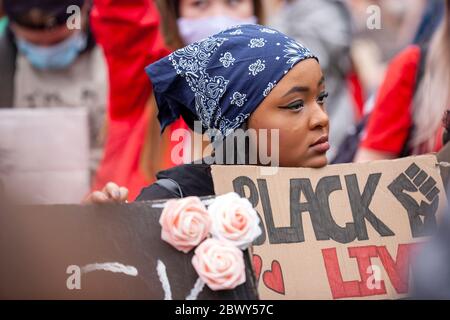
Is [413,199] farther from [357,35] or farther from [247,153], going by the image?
[357,35]

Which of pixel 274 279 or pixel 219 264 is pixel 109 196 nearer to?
pixel 219 264

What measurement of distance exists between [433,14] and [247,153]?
269 cm

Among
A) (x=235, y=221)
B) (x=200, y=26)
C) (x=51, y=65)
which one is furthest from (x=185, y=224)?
(x=51, y=65)

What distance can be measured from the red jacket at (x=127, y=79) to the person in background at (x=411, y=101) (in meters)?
1.11

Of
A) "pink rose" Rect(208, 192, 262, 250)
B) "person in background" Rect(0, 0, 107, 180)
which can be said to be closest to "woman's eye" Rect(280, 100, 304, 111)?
"pink rose" Rect(208, 192, 262, 250)

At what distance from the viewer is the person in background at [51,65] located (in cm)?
571

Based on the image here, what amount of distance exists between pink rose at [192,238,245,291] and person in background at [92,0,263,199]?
2.00 meters

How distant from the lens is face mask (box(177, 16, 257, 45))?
5.35m

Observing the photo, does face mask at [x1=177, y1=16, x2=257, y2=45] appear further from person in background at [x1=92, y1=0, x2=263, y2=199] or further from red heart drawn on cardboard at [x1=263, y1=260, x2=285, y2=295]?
red heart drawn on cardboard at [x1=263, y1=260, x2=285, y2=295]

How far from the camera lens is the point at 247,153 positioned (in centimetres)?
327

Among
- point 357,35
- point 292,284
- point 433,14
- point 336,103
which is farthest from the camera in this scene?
point 357,35

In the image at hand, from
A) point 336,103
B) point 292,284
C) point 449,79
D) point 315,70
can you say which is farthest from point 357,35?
point 292,284
